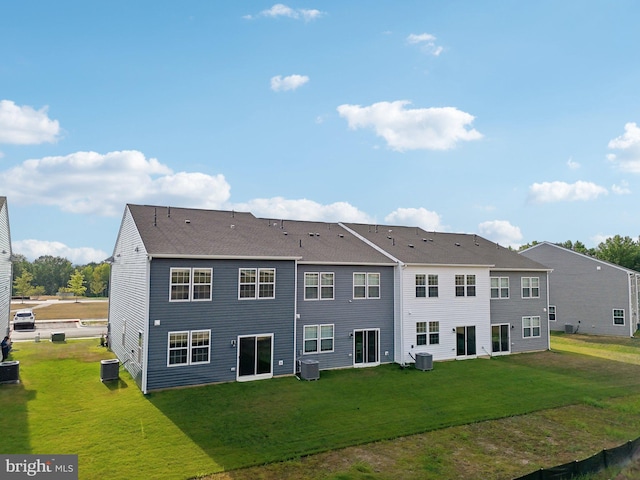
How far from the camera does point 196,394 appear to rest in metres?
15.5

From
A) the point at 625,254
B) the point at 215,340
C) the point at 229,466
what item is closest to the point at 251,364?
the point at 215,340

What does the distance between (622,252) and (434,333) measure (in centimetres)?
5122

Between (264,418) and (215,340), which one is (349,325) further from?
(264,418)

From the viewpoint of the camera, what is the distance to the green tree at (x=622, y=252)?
57.8m

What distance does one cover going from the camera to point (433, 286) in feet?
75.3

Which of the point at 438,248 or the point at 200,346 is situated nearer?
the point at 200,346

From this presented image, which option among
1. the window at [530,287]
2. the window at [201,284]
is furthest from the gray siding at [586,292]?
the window at [201,284]

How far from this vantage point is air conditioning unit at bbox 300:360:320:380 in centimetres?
1800

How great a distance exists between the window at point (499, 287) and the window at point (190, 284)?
17.4 m

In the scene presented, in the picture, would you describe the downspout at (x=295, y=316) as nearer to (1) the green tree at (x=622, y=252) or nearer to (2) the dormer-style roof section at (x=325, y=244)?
(2) the dormer-style roof section at (x=325, y=244)

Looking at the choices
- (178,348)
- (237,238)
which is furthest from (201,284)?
(237,238)

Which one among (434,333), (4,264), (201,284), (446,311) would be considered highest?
(4,264)

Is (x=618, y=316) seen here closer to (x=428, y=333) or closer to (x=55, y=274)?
(x=428, y=333)

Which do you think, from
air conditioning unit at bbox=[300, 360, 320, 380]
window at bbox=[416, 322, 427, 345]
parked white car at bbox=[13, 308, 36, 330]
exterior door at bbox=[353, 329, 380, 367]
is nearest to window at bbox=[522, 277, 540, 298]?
window at bbox=[416, 322, 427, 345]
